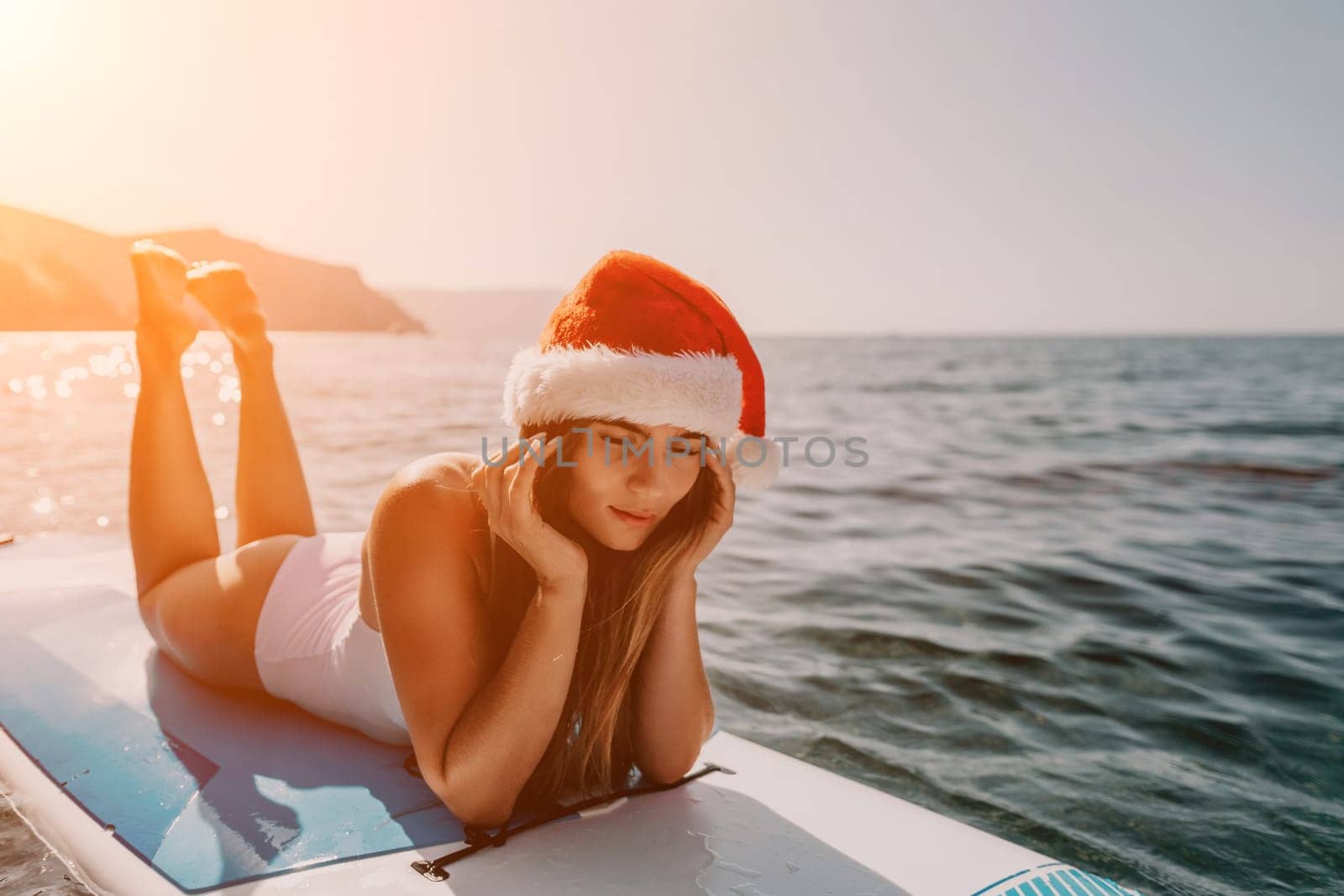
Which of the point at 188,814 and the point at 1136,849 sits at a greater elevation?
the point at 188,814

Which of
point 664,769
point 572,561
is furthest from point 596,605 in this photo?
point 664,769

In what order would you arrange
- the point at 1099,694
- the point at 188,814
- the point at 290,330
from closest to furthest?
the point at 188,814
the point at 1099,694
the point at 290,330

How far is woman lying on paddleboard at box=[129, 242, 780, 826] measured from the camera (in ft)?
5.67

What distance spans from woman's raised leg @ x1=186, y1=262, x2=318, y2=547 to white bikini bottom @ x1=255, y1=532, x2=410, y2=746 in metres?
0.56

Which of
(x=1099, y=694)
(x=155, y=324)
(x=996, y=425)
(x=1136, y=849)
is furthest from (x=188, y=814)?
(x=996, y=425)

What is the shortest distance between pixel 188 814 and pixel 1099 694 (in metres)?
3.70

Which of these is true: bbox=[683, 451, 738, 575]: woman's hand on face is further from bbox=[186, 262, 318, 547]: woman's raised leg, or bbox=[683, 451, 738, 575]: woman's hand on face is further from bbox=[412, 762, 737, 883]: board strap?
bbox=[186, 262, 318, 547]: woman's raised leg

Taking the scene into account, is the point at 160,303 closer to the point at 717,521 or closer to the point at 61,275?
the point at 717,521

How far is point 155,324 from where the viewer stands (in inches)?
127

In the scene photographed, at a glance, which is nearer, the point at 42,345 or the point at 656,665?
the point at 656,665

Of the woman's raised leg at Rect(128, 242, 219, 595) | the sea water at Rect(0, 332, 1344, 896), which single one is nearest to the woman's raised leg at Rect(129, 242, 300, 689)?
the woman's raised leg at Rect(128, 242, 219, 595)

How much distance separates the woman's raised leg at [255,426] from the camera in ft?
11.1

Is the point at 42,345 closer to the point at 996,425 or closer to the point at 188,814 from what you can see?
the point at 996,425

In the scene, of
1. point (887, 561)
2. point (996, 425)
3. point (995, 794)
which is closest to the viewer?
point (995, 794)
